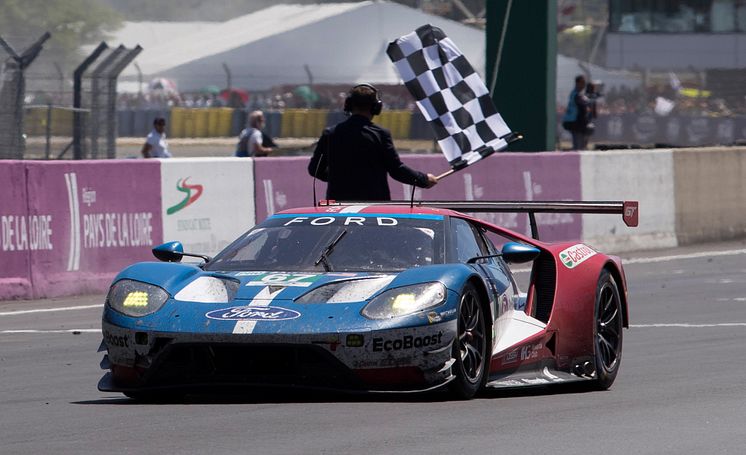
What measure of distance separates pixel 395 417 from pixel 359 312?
1.82 feet

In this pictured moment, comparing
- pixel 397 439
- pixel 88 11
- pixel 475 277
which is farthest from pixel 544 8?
pixel 88 11

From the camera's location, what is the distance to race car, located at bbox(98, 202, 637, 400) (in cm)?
707

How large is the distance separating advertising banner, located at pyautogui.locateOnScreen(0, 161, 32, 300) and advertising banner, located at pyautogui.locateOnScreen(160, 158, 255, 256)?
159cm

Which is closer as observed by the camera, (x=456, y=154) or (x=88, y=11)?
(x=456, y=154)

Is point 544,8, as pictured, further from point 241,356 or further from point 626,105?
point 626,105

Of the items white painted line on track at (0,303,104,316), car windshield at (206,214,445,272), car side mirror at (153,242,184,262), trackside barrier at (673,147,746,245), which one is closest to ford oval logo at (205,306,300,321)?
car windshield at (206,214,445,272)

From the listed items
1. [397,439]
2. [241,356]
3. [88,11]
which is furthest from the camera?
[88,11]

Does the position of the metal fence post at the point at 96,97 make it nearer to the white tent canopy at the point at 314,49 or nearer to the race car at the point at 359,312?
the race car at the point at 359,312

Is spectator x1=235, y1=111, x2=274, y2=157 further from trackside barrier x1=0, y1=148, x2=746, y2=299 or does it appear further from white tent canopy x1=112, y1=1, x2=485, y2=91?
white tent canopy x1=112, y1=1, x2=485, y2=91

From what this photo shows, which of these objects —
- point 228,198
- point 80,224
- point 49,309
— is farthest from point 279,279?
point 228,198

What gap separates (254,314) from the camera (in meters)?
7.12

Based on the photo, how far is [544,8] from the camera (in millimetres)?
20703

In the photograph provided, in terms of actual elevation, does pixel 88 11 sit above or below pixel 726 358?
above

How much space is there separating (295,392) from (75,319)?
203 inches
